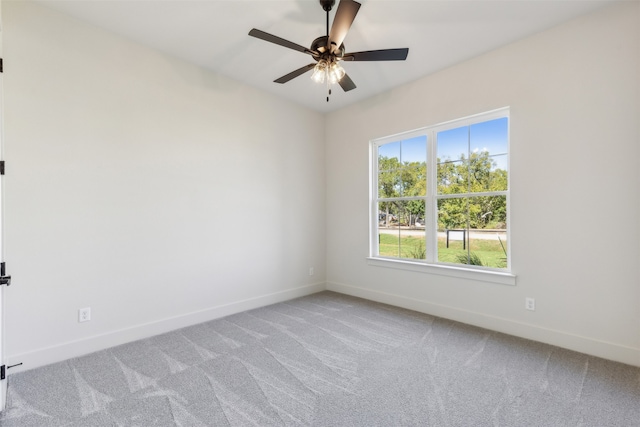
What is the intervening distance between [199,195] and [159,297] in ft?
3.74

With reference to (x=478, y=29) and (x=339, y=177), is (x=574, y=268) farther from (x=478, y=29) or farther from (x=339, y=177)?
(x=339, y=177)

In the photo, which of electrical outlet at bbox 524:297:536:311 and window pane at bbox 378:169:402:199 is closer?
electrical outlet at bbox 524:297:536:311

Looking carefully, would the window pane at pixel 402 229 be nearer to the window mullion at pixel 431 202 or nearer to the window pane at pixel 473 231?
the window mullion at pixel 431 202

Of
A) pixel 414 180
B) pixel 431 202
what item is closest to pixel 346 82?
pixel 414 180

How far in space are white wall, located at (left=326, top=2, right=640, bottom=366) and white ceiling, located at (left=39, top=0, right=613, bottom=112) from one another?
9.8 inches

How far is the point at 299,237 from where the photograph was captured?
14.5ft

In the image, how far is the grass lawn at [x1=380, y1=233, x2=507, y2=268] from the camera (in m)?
3.21

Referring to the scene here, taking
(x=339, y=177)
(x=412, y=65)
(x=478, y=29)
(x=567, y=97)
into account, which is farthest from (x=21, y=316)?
(x=567, y=97)

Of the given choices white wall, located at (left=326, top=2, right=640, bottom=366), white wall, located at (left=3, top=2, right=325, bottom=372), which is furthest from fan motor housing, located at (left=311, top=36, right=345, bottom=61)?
white wall, located at (left=3, top=2, right=325, bottom=372)

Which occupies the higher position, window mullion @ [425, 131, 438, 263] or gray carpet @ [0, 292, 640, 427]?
window mullion @ [425, 131, 438, 263]

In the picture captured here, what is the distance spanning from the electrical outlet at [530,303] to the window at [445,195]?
0.33m

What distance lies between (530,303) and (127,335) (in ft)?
12.6

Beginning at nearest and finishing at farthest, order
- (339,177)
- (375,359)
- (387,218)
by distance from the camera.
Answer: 1. (375,359)
2. (387,218)
3. (339,177)

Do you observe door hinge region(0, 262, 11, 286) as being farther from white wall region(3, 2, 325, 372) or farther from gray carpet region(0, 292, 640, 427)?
gray carpet region(0, 292, 640, 427)
